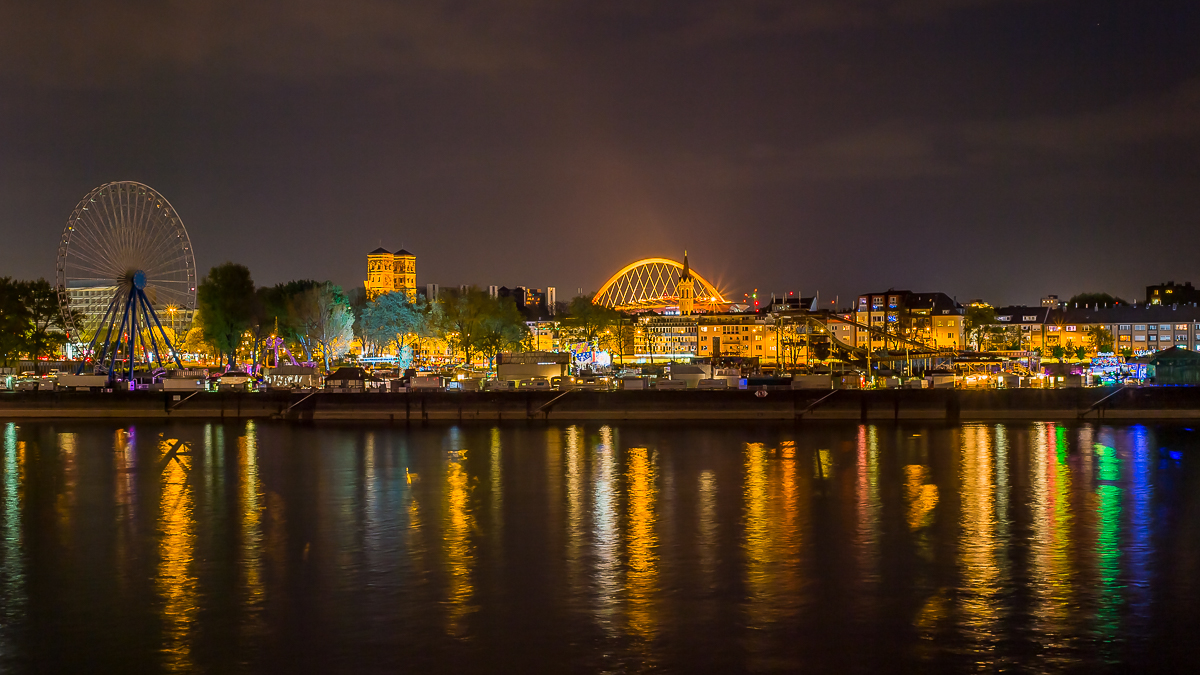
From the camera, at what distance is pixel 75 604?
20.0 meters

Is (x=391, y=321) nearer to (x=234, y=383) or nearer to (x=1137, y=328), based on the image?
(x=234, y=383)

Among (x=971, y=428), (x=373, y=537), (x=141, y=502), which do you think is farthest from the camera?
(x=971, y=428)

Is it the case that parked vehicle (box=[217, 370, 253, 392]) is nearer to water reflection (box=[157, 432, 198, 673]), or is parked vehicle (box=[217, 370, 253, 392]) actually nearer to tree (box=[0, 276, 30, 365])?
tree (box=[0, 276, 30, 365])

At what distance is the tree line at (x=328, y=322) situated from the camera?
316 ft

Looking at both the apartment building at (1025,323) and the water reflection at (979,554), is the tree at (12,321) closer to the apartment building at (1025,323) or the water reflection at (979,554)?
the water reflection at (979,554)

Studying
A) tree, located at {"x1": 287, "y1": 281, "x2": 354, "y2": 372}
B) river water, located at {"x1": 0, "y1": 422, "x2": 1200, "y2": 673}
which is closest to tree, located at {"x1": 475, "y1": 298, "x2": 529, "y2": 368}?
tree, located at {"x1": 287, "y1": 281, "x2": 354, "y2": 372}

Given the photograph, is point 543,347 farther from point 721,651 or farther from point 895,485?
point 721,651

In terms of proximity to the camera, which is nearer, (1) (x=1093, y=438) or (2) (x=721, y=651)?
(2) (x=721, y=651)

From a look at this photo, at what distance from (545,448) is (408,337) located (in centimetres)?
7957

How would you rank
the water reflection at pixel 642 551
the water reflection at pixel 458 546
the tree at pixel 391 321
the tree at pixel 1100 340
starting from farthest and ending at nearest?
the tree at pixel 1100 340 → the tree at pixel 391 321 → the water reflection at pixel 458 546 → the water reflection at pixel 642 551

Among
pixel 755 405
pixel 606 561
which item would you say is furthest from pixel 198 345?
pixel 606 561

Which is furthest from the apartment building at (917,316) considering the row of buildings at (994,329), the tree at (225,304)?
the tree at (225,304)

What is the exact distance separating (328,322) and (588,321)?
37972 millimetres

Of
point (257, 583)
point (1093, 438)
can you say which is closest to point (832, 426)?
point (1093, 438)
